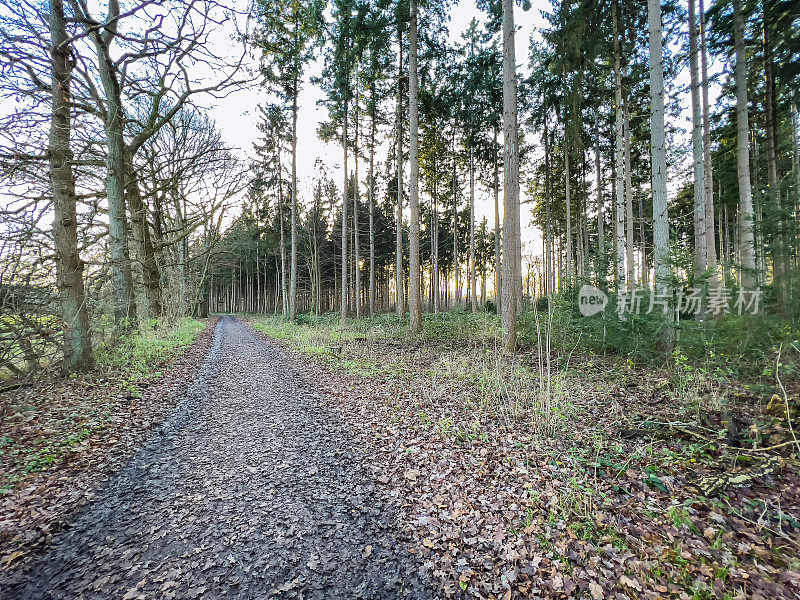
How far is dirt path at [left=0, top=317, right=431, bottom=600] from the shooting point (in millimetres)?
2154

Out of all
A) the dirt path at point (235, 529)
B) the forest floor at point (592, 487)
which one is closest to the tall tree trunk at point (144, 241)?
the dirt path at point (235, 529)

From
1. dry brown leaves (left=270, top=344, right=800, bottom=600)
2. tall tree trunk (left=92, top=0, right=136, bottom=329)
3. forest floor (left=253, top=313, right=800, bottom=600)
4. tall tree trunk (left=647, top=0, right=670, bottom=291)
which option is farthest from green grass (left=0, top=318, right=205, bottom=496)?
tall tree trunk (left=647, top=0, right=670, bottom=291)

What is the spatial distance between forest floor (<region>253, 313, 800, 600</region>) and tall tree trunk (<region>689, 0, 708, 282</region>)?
5.70 metres

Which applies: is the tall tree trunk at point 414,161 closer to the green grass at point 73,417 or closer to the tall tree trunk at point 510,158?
the tall tree trunk at point 510,158

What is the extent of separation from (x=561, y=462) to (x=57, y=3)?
436 inches

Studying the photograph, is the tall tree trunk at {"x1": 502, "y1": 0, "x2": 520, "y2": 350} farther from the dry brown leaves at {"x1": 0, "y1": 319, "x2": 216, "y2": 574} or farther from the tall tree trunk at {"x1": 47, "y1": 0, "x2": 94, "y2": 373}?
the tall tree trunk at {"x1": 47, "y1": 0, "x2": 94, "y2": 373}

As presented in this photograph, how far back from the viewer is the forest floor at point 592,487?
2.16 metres

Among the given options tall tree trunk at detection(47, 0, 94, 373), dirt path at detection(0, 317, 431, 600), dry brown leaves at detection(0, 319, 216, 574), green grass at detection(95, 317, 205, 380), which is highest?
tall tree trunk at detection(47, 0, 94, 373)

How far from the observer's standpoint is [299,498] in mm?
3123

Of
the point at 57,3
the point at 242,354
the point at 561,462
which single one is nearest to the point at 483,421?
the point at 561,462

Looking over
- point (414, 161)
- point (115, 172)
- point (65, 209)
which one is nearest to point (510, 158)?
point (414, 161)

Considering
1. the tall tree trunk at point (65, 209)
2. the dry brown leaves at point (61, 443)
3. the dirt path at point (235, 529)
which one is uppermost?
the tall tree trunk at point (65, 209)

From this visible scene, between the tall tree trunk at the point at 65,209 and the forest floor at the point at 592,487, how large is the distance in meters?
5.12

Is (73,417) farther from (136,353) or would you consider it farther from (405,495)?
(405,495)
